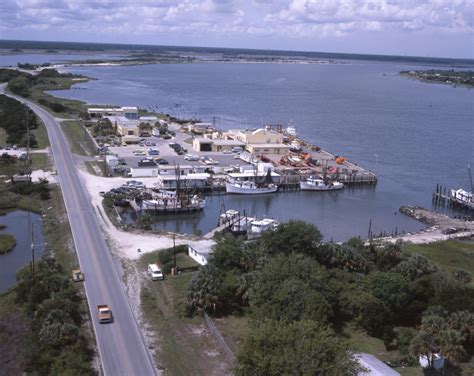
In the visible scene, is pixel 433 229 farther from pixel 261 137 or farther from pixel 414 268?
pixel 261 137

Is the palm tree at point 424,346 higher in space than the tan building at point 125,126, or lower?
lower

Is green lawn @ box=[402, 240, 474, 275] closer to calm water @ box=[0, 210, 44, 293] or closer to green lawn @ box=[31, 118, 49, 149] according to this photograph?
calm water @ box=[0, 210, 44, 293]

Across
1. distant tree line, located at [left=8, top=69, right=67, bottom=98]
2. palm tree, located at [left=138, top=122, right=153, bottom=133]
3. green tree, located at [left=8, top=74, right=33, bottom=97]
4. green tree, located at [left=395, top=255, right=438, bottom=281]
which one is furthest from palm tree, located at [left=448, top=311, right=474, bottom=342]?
green tree, located at [left=8, top=74, right=33, bottom=97]

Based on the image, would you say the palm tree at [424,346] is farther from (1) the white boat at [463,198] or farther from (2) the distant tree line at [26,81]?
(2) the distant tree line at [26,81]

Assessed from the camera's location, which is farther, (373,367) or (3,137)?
(3,137)

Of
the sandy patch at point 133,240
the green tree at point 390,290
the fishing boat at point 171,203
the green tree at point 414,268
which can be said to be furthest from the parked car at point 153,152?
the green tree at point 390,290

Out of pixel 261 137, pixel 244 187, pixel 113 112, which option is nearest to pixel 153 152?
pixel 261 137
